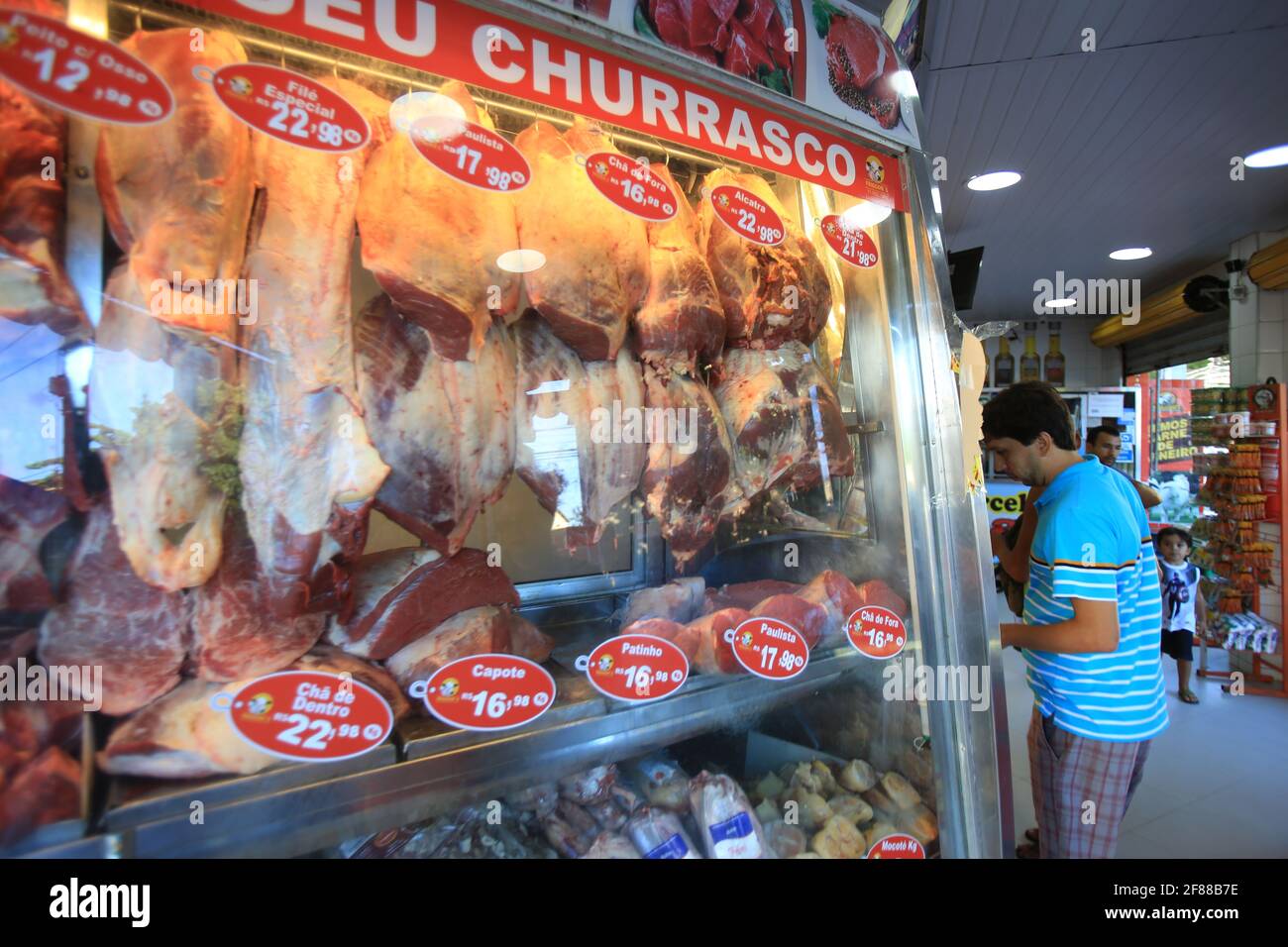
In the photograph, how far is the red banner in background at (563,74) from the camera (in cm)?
119

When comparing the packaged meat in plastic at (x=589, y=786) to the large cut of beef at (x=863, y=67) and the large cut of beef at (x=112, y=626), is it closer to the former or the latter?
the large cut of beef at (x=112, y=626)

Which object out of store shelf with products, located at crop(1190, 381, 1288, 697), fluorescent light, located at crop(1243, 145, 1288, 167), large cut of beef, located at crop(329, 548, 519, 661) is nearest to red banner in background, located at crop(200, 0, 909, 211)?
large cut of beef, located at crop(329, 548, 519, 661)

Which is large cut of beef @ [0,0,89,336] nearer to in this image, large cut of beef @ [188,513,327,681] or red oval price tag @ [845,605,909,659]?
large cut of beef @ [188,513,327,681]

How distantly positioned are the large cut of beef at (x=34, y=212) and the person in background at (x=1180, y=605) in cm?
694

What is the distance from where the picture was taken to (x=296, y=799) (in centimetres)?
114

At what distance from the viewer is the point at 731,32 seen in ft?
5.06

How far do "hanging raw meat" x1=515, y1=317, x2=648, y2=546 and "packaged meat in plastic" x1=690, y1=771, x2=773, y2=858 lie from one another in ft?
2.35

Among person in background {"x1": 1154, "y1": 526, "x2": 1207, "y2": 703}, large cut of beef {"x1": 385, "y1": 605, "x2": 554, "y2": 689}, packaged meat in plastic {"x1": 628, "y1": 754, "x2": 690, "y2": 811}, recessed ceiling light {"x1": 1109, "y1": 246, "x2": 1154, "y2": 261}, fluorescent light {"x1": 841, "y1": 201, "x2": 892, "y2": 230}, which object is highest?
recessed ceiling light {"x1": 1109, "y1": 246, "x2": 1154, "y2": 261}

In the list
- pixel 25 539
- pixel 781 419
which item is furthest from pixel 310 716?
pixel 781 419

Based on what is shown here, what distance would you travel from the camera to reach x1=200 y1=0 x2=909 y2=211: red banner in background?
3.89 feet

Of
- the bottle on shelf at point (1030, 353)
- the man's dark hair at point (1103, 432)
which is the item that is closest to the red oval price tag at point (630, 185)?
the man's dark hair at point (1103, 432)
